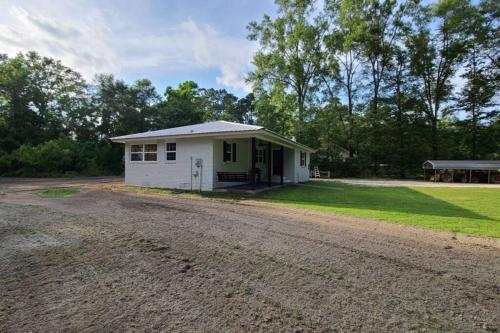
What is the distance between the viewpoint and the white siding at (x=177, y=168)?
1245 cm

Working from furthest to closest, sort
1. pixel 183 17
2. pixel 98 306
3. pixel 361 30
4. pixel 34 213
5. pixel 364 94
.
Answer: pixel 364 94, pixel 361 30, pixel 183 17, pixel 34 213, pixel 98 306

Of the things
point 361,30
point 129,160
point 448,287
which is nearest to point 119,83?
point 129,160

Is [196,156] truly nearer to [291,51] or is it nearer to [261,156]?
[261,156]

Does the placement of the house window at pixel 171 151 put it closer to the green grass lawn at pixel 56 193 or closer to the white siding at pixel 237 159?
the white siding at pixel 237 159

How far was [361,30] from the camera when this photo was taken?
89.5 ft

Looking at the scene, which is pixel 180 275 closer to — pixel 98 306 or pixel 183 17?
pixel 98 306

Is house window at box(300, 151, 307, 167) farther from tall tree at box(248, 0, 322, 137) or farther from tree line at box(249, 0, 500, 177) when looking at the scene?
tall tree at box(248, 0, 322, 137)

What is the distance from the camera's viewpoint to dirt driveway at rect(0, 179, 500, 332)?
2.38m

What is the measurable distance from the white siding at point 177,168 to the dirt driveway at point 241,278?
261 inches

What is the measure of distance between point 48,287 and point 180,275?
4.69 feet

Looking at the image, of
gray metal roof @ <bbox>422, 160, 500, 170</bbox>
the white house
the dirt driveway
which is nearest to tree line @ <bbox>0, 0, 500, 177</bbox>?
gray metal roof @ <bbox>422, 160, 500, 170</bbox>

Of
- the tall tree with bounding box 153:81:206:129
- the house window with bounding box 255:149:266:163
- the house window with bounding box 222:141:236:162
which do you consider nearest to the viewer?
the house window with bounding box 222:141:236:162

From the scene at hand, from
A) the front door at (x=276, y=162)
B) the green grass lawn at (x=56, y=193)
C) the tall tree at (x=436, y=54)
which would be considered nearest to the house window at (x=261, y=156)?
the front door at (x=276, y=162)

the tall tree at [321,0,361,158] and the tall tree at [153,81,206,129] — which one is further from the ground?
the tall tree at [321,0,361,158]
